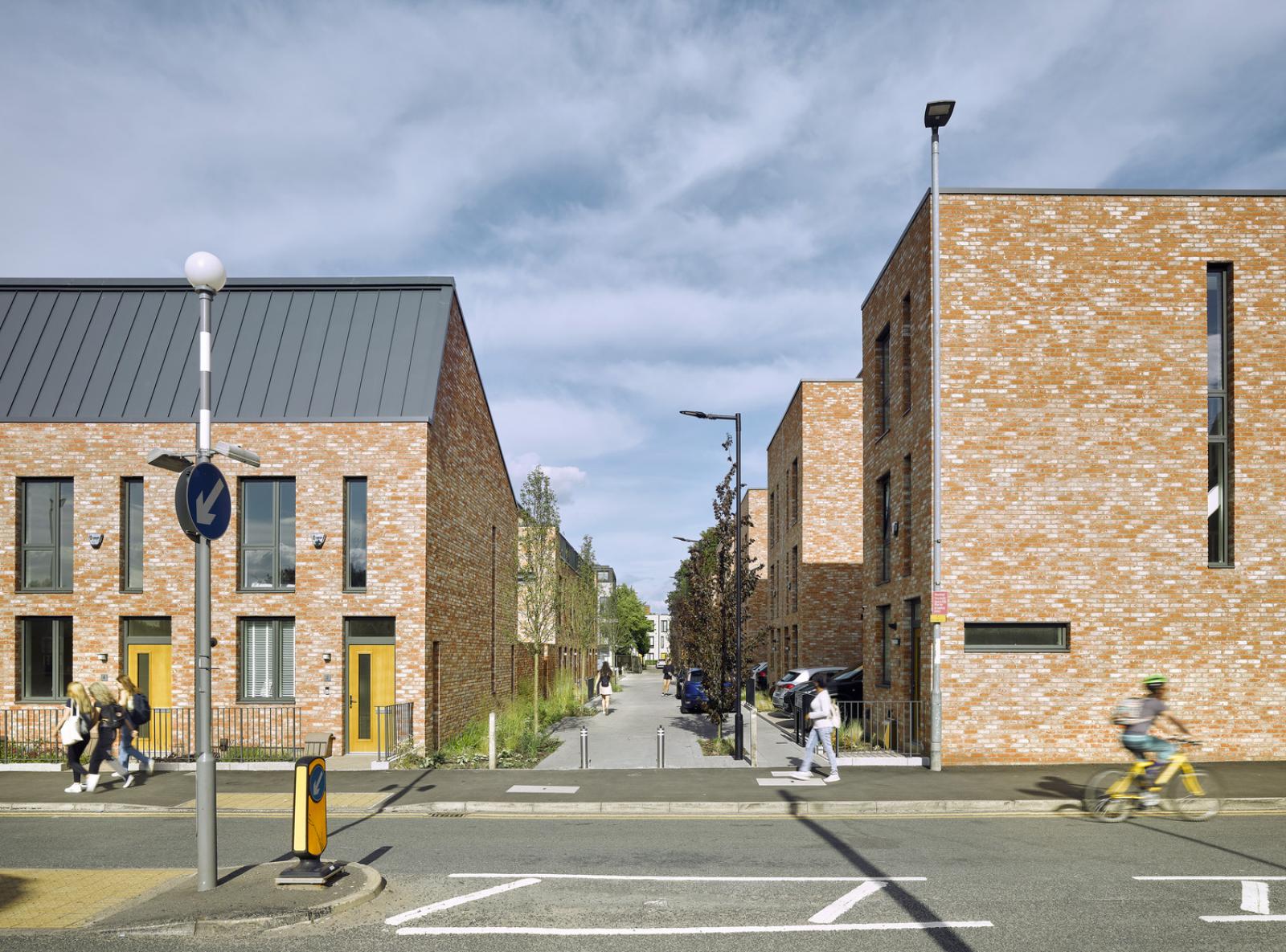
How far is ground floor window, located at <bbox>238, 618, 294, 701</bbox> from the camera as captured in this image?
1858 cm

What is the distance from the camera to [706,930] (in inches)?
283

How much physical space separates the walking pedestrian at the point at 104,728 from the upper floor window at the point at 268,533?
12.5 ft

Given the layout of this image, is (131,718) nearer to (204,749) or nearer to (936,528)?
(204,749)

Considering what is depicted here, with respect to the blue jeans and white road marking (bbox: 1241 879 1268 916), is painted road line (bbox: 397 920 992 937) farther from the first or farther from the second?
the blue jeans

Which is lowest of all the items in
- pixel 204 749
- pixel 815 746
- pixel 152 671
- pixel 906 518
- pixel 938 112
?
pixel 815 746

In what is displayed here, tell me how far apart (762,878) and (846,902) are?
3.51 feet

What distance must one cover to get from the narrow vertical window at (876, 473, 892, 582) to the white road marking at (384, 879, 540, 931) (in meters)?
13.5

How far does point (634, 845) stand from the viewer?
10375 millimetres

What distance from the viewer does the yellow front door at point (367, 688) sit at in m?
18.4

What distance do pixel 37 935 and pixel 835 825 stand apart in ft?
26.2

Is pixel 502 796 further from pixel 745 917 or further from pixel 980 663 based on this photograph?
pixel 980 663

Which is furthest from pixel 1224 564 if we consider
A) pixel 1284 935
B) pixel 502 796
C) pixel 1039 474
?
pixel 502 796

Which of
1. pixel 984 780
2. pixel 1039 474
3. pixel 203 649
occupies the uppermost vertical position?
pixel 1039 474

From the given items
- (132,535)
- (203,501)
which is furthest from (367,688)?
(203,501)
